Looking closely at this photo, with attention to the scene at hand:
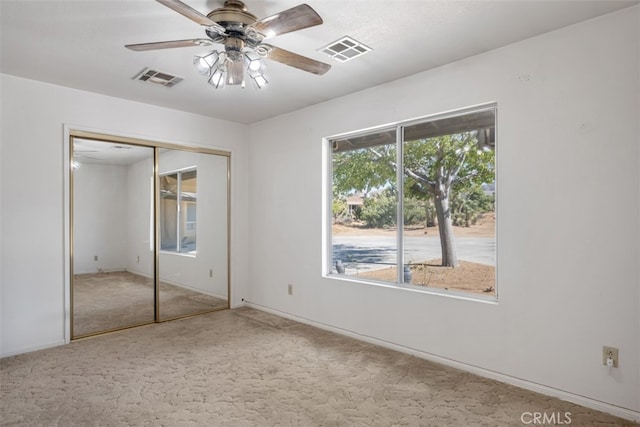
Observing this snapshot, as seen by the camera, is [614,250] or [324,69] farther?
[324,69]

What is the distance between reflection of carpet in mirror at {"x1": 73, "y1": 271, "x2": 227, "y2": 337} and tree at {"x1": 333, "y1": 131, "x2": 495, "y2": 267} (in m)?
2.72

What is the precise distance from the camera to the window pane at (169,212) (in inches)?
170

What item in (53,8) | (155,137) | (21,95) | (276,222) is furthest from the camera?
(276,222)

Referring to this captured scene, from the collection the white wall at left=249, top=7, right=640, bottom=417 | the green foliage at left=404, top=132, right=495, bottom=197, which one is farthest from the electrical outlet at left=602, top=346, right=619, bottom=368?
the green foliage at left=404, top=132, right=495, bottom=197

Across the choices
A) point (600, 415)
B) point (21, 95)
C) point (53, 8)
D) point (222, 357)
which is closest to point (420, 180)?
point (600, 415)

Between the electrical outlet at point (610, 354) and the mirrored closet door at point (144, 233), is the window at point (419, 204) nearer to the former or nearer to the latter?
the electrical outlet at point (610, 354)

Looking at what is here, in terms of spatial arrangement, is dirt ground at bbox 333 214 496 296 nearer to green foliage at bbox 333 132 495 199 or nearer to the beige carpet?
green foliage at bbox 333 132 495 199

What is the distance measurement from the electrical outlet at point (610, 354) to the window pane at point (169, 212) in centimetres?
417

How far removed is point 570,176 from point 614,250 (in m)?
0.53

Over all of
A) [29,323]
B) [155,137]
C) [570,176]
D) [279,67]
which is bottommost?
[29,323]

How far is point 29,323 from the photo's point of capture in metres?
3.31

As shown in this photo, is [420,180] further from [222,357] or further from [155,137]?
[155,137]

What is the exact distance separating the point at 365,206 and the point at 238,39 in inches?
83.9

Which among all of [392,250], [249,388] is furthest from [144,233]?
[392,250]
